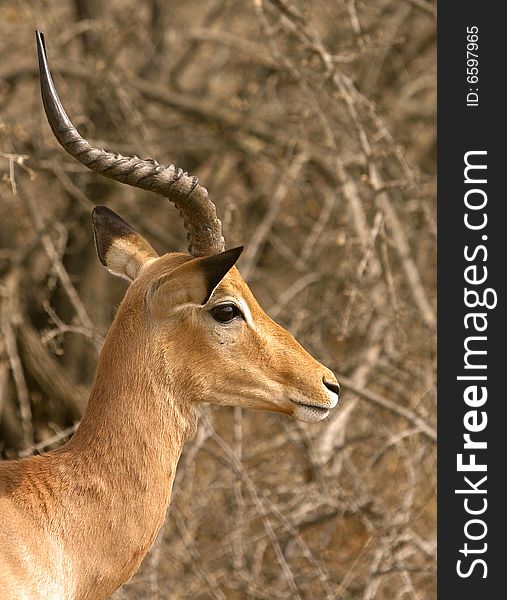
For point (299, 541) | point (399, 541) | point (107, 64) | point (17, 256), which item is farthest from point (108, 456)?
point (107, 64)

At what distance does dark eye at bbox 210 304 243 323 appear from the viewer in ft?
14.9

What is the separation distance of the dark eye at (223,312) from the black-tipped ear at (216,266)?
0.73 ft

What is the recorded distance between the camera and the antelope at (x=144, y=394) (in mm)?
4344

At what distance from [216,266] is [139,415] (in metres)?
0.69

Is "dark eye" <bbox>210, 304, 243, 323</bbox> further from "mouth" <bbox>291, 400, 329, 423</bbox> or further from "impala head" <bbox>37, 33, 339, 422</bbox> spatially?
"mouth" <bbox>291, 400, 329, 423</bbox>

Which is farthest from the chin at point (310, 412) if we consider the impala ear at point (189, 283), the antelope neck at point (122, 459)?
the impala ear at point (189, 283)

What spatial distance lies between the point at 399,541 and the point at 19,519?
128 inches

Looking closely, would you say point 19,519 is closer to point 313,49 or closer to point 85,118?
point 313,49

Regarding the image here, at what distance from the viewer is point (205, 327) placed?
454cm

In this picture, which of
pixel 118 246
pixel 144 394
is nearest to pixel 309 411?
pixel 144 394

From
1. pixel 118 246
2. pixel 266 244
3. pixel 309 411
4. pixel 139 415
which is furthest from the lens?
pixel 266 244

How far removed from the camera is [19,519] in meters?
4.30

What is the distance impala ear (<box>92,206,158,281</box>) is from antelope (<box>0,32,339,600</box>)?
0.33 metres

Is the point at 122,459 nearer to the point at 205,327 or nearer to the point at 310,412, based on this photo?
the point at 205,327
